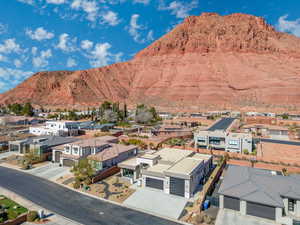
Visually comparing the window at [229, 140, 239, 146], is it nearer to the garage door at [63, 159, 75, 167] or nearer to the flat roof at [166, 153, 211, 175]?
the flat roof at [166, 153, 211, 175]

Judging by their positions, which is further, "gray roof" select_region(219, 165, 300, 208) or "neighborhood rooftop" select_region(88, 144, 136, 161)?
"neighborhood rooftop" select_region(88, 144, 136, 161)

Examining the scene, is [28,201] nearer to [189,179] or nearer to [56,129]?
[189,179]

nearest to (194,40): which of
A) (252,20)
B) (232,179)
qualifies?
(252,20)

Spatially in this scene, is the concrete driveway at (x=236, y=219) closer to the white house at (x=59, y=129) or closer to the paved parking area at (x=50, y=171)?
the paved parking area at (x=50, y=171)

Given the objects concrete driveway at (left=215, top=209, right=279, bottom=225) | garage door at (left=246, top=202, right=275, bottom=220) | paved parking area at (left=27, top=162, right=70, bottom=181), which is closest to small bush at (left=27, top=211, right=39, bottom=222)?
paved parking area at (left=27, top=162, right=70, bottom=181)

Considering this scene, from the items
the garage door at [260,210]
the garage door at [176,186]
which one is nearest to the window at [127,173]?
the garage door at [176,186]

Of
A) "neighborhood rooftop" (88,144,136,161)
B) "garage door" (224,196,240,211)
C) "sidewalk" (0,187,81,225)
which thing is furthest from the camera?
"neighborhood rooftop" (88,144,136,161)

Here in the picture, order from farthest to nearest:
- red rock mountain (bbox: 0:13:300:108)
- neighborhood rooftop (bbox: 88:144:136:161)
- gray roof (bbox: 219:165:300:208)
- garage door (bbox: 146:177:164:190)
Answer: red rock mountain (bbox: 0:13:300:108), neighborhood rooftop (bbox: 88:144:136:161), garage door (bbox: 146:177:164:190), gray roof (bbox: 219:165:300:208)

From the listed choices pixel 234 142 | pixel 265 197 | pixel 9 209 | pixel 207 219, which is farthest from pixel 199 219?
pixel 234 142
